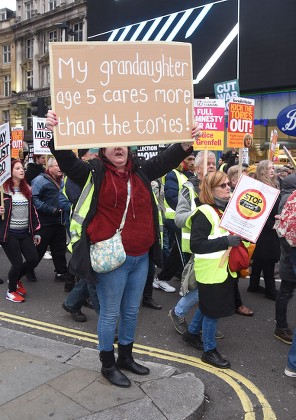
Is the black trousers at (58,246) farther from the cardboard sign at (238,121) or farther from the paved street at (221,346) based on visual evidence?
the cardboard sign at (238,121)

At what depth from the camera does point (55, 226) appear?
20.9 ft

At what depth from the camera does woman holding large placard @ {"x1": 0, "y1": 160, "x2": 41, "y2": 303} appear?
5523mm

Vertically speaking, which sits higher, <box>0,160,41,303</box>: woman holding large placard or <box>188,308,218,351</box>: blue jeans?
<box>0,160,41,303</box>: woman holding large placard

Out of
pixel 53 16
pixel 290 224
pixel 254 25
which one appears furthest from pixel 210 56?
pixel 53 16

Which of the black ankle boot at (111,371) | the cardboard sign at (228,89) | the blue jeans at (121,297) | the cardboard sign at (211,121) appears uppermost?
the cardboard sign at (228,89)

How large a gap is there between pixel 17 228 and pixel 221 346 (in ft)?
9.54

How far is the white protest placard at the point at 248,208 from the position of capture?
3514 mm

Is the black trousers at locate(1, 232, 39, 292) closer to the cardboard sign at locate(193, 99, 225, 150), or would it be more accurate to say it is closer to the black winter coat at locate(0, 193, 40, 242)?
the black winter coat at locate(0, 193, 40, 242)

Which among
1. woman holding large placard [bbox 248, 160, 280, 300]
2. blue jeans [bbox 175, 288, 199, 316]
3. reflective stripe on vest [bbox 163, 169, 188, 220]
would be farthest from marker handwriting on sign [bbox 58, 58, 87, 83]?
woman holding large placard [bbox 248, 160, 280, 300]

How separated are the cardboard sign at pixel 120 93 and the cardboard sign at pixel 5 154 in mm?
3009

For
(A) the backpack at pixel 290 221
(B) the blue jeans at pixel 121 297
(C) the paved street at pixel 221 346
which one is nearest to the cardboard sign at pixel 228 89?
(C) the paved street at pixel 221 346

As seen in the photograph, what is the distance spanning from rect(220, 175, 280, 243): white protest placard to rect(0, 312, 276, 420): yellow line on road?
1.12 m

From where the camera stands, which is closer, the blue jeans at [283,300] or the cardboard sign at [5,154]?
the blue jeans at [283,300]

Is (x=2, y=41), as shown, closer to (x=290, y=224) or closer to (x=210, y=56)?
(x=210, y=56)
